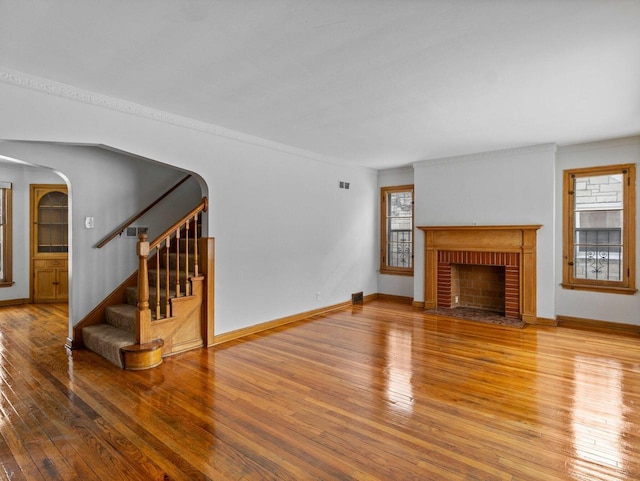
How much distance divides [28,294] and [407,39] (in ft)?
26.7

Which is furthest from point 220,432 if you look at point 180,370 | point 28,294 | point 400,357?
point 28,294

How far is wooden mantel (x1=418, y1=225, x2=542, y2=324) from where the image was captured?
18.5 ft

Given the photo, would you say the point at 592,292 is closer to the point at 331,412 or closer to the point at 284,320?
the point at 284,320

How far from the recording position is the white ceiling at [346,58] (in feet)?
7.36

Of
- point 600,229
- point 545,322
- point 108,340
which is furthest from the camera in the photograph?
point 545,322

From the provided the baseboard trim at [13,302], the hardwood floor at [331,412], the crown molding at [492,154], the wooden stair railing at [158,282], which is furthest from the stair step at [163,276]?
the crown molding at [492,154]

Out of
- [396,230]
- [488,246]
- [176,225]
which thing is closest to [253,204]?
[176,225]

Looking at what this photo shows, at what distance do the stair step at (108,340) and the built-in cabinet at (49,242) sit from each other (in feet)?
12.0

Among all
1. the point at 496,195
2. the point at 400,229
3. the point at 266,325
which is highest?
the point at 496,195

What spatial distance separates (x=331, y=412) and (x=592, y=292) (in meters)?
4.78

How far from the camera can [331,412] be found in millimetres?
2844

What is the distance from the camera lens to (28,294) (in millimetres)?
7141

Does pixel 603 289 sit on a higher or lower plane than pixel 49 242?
lower

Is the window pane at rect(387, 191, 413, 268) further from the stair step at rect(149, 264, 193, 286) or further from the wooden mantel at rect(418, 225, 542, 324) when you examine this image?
the stair step at rect(149, 264, 193, 286)
